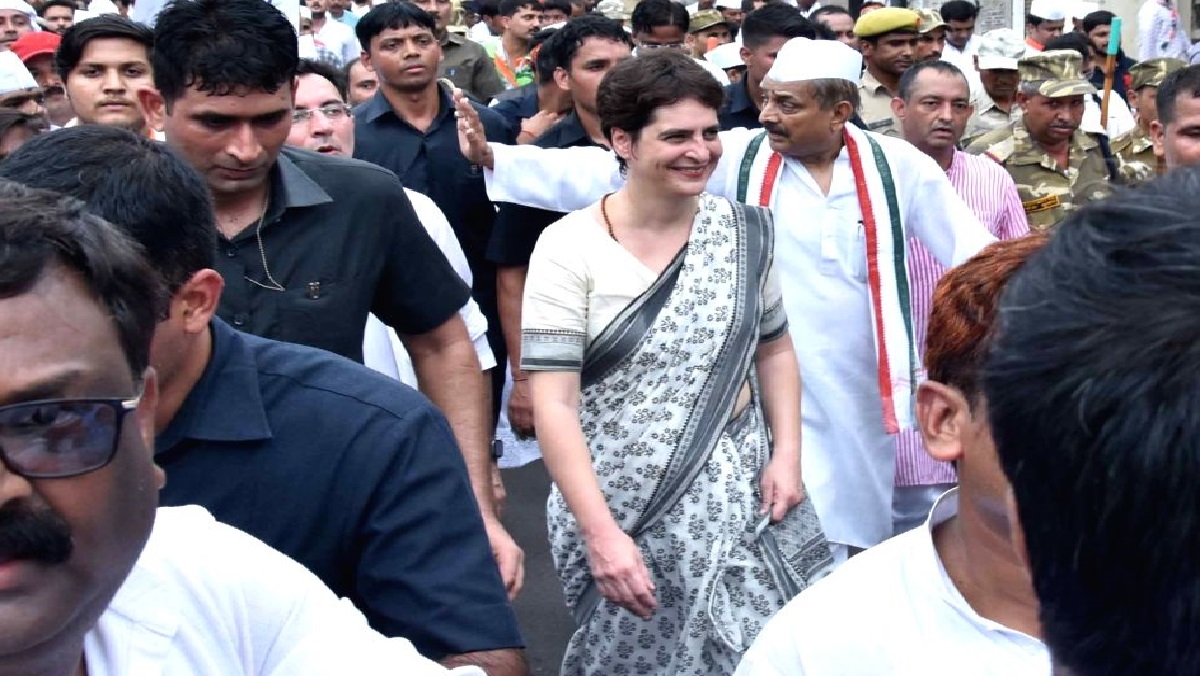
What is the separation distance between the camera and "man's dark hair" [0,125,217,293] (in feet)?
7.84

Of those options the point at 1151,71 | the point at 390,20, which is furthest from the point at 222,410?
the point at 1151,71

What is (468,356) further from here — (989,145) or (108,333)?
(989,145)

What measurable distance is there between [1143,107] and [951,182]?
414cm

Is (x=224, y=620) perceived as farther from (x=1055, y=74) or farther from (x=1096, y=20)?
(x=1096, y=20)

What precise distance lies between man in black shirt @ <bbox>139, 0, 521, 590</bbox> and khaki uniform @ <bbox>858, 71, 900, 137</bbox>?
501 centimetres

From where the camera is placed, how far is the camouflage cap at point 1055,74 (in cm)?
720

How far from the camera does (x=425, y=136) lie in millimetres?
6738

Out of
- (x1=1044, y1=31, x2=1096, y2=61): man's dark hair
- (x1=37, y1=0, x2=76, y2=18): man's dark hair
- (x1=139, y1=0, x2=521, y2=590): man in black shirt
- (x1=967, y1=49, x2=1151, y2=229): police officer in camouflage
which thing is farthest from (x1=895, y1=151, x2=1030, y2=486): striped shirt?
(x1=37, y1=0, x2=76, y2=18): man's dark hair

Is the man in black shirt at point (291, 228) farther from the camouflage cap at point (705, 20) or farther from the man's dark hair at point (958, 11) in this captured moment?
the camouflage cap at point (705, 20)

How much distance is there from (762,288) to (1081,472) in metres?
3.16

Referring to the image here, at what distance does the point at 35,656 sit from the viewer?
144cm

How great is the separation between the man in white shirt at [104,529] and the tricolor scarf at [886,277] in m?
3.22

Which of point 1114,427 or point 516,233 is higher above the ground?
point 1114,427

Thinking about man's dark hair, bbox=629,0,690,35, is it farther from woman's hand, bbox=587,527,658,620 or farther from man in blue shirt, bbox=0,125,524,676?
man in blue shirt, bbox=0,125,524,676
